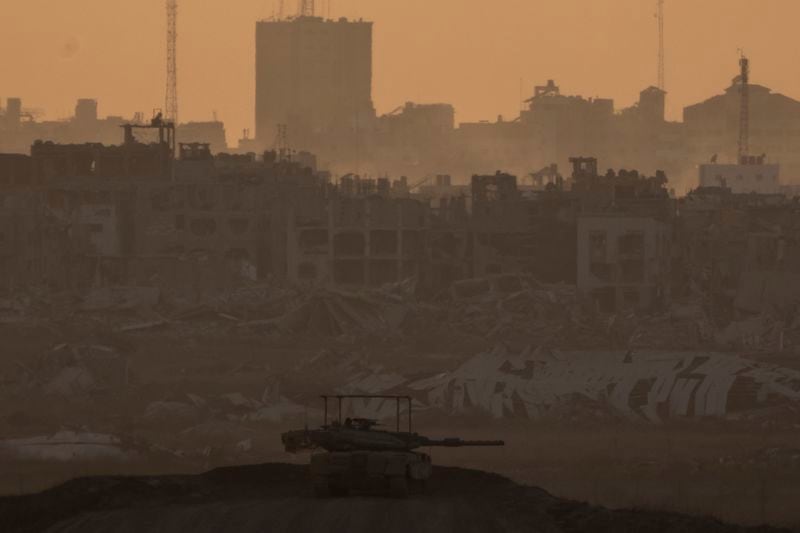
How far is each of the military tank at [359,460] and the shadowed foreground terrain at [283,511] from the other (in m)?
0.48

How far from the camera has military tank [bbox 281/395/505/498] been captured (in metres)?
63.0

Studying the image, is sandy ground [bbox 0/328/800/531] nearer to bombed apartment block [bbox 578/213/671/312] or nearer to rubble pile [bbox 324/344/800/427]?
rubble pile [bbox 324/344/800/427]

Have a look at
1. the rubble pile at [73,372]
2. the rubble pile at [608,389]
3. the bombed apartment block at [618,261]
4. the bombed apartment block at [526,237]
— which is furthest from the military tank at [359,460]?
the bombed apartment block at [526,237]

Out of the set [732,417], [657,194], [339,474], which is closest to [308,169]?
[657,194]

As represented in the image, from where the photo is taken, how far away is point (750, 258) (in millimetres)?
171500

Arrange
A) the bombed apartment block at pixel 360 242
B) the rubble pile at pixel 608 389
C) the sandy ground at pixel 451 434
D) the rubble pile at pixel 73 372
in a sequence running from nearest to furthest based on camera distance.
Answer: the sandy ground at pixel 451 434, the rubble pile at pixel 608 389, the rubble pile at pixel 73 372, the bombed apartment block at pixel 360 242

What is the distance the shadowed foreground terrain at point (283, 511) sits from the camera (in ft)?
190

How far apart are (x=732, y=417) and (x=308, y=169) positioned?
91372mm

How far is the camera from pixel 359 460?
207ft

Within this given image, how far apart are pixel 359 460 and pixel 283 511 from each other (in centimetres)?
319

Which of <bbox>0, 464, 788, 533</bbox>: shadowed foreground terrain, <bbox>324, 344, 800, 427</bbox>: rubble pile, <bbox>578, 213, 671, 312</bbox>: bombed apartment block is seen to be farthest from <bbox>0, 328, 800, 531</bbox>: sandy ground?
<bbox>578, 213, 671, 312</bbox>: bombed apartment block

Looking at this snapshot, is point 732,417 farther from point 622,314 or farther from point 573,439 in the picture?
point 622,314

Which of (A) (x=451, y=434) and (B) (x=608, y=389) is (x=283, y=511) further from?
(B) (x=608, y=389)

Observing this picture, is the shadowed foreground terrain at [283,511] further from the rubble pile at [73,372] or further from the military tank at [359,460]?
the rubble pile at [73,372]
